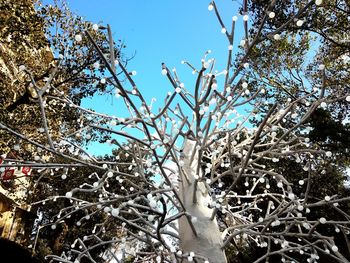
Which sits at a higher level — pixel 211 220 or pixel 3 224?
pixel 3 224

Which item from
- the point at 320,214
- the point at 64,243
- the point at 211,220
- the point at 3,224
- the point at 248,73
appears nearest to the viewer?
the point at 211,220

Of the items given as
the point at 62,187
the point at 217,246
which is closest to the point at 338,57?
the point at 217,246

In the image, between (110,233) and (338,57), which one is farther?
(110,233)

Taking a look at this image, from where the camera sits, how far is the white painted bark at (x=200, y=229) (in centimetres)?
219

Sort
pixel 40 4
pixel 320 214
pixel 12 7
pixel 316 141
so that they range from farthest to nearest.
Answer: pixel 320 214 → pixel 40 4 → pixel 316 141 → pixel 12 7

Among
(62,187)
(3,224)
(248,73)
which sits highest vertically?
(248,73)

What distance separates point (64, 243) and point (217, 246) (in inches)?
478

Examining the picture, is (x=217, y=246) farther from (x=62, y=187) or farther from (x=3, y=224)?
(x=3, y=224)

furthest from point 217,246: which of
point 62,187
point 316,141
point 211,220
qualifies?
point 62,187

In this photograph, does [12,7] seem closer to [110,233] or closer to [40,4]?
[40,4]

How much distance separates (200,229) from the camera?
2283 mm

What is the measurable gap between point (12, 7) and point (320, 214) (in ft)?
30.9

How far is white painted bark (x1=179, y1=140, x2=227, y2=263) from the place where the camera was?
2.19 metres

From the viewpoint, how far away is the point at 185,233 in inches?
92.3
